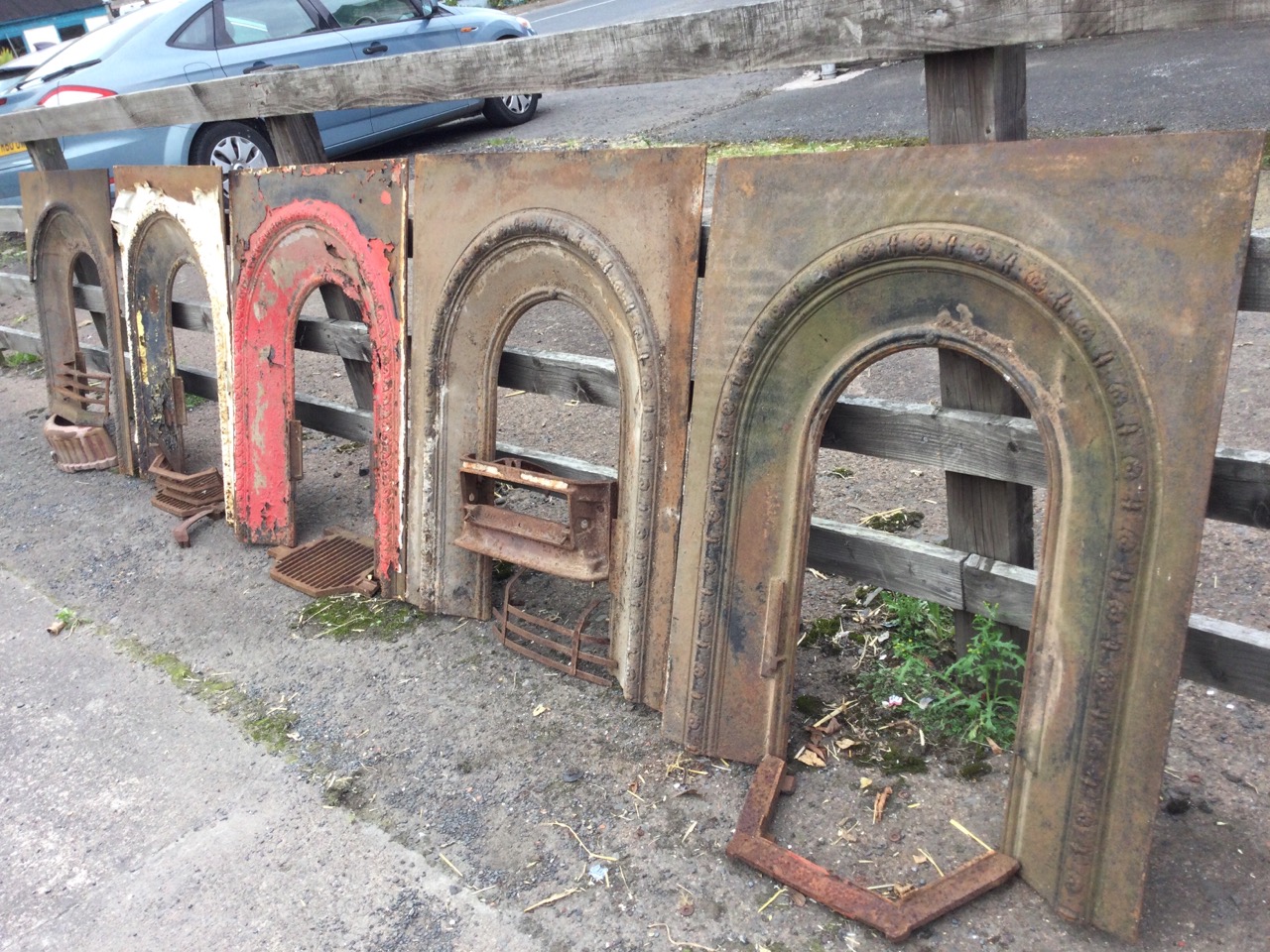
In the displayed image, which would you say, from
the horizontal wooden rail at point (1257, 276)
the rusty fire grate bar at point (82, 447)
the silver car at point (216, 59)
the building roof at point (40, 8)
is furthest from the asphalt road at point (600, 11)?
the building roof at point (40, 8)

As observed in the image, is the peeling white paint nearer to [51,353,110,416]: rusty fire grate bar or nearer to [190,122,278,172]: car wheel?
[51,353,110,416]: rusty fire grate bar

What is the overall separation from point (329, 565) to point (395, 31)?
6094 millimetres

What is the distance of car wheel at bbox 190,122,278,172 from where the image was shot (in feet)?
24.4

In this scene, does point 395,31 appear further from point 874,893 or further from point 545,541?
point 874,893

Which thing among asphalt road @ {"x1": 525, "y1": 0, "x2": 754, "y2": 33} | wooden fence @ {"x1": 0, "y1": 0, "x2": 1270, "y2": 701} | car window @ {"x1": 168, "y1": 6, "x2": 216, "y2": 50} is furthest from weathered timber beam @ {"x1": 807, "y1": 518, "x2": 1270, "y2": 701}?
asphalt road @ {"x1": 525, "y1": 0, "x2": 754, "y2": 33}

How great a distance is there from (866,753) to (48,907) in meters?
2.07

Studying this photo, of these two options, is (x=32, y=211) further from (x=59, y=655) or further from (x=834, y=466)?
(x=834, y=466)

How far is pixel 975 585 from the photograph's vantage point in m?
2.55

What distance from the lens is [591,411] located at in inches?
195

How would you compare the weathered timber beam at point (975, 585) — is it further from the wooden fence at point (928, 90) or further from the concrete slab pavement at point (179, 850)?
the concrete slab pavement at point (179, 850)

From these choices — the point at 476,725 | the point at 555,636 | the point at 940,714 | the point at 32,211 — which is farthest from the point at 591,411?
the point at 32,211

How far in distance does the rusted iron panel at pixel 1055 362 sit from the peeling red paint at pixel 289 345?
1.40m

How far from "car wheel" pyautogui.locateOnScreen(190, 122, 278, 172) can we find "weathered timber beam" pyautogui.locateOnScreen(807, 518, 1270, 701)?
252 inches

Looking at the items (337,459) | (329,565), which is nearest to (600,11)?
(337,459)
